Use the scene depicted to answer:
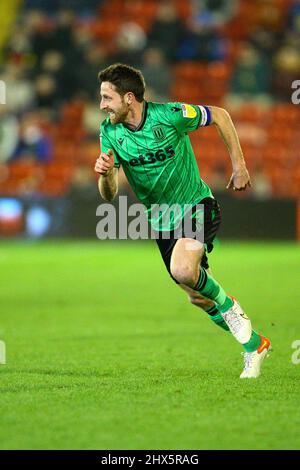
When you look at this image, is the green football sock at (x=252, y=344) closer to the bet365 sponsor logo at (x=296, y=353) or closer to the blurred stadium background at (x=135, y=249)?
the blurred stadium background at (x=135, y=249)

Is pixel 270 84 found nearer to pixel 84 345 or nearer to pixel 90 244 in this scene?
pixel 90 244

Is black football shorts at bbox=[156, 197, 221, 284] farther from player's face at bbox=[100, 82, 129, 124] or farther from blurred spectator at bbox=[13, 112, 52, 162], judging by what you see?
blurred spectator at bbox=[13, 112, 52, 162]

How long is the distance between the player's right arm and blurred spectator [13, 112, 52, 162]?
44.5 feet

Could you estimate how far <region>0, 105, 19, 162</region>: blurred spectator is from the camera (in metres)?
20.4

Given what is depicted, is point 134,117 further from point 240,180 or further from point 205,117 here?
point 240,180

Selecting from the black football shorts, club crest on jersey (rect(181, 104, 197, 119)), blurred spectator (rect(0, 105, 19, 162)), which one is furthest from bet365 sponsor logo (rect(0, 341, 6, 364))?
blurred spectator (rect(0, 105, 19, 162))

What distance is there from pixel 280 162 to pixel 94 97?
14.2ft

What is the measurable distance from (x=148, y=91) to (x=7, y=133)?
10.5ft

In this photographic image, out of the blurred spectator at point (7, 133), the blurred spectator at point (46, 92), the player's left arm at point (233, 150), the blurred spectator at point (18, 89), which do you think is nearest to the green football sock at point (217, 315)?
the player's left arm at point (233, 150)

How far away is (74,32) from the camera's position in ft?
72.9

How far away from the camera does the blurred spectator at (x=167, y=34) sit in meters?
22.8

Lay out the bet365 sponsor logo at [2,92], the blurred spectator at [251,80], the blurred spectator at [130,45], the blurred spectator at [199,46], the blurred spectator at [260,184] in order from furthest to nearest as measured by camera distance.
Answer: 1. the blurred spectator at [199,46]
2. the blurred spectator at [251,80]
3. the blurred spectator at [130,45]
4. the blurred spectator at [260,184]
5. the bet365 sponsor logo at [2,92]

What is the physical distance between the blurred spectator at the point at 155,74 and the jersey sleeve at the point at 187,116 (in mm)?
14933
